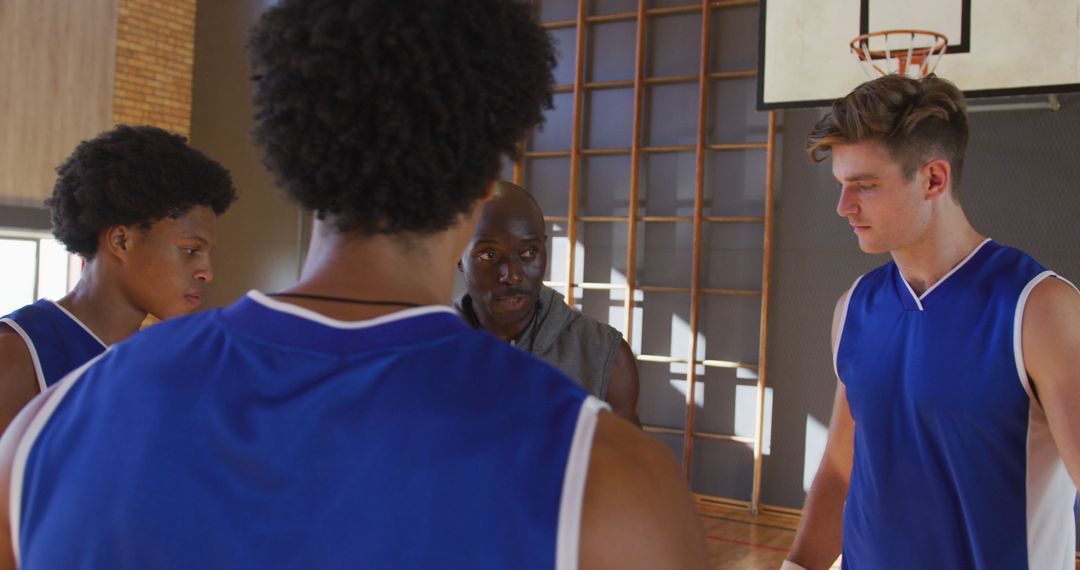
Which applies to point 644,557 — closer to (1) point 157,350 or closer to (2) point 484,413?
(2) point 484,413

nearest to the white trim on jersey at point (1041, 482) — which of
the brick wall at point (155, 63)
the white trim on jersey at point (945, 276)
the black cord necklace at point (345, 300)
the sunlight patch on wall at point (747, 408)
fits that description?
the white trim on jersey at point (945, 276)

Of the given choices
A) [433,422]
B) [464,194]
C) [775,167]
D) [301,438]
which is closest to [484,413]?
[433,422]

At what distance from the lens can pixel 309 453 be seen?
753 millimetres

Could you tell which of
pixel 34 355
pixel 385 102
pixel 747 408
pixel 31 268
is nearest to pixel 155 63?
pixel 31 268

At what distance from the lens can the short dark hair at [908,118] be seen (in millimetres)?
1929

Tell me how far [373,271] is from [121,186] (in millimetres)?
1496

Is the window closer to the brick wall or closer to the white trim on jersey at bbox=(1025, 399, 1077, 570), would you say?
the brick wall

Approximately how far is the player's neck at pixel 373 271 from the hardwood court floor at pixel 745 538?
4.42m

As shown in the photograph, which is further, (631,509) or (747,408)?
(747,408)

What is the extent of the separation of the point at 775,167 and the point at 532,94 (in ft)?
18.8

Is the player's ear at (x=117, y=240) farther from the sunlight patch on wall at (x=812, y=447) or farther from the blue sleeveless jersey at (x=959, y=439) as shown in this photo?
the sunlight patch on wall at (x=812, y=447)

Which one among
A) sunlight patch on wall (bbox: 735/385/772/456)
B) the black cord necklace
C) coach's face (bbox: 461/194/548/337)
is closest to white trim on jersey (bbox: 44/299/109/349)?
coach's face (bbox: 461/194/548/337)

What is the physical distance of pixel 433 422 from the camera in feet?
2.45

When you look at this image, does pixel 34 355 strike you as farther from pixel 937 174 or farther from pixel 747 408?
pixel 747 408
